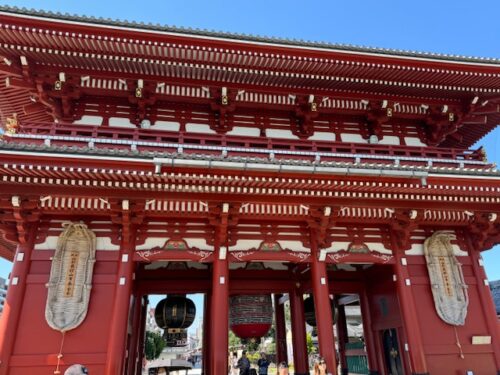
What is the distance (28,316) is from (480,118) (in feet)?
42.9

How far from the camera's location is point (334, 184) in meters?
8.08

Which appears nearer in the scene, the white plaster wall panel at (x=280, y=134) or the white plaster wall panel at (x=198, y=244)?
the white plaster wall panel at (x=198, y=244)

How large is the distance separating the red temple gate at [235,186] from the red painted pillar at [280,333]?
101 inches

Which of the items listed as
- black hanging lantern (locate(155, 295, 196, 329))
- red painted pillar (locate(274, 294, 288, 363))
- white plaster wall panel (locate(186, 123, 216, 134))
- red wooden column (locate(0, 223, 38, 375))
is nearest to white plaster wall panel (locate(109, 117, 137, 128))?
white plaster wall panel (locate(186, 123, 216, 134))

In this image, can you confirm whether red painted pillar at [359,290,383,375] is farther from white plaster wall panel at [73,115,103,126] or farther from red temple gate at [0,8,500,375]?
white plaster wall panel at [73,115,103,126]

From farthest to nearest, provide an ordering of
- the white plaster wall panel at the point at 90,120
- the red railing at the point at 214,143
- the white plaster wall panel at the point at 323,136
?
the white plaster wall panel at the point at 323,136, the white plaster wall panel at the point at 90,120, the red railing at the point at 214,143

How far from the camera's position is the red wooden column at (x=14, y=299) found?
291 inches

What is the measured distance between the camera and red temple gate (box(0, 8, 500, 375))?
779 centimetres

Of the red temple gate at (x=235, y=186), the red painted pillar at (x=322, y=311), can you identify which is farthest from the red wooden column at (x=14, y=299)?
the red painted pillar at (x=322, y=311)

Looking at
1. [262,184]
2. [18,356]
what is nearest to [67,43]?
[262,184]

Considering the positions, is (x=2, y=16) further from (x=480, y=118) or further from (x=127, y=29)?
(x=480, y=118)

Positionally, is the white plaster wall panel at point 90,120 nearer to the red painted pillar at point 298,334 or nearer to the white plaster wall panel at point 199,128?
the white plaster wall panel at point 199,128

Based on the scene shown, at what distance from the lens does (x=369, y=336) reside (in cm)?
1137

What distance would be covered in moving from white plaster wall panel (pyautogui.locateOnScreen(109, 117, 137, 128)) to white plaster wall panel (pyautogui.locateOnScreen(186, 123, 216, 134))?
1.48m
